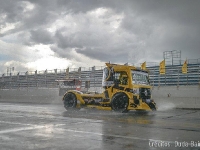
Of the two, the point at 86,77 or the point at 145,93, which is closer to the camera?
the point at 145,93

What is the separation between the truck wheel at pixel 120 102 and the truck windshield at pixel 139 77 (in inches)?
41.9

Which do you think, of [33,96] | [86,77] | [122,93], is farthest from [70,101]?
[86,77]

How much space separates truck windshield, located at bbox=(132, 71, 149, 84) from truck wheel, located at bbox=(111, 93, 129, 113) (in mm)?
1065

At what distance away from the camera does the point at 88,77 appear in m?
31.9

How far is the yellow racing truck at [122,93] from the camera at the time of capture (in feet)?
44.4

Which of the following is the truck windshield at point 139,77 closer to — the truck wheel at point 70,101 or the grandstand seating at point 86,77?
the truck wheel at point 70,101

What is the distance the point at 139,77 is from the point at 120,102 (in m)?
1.89

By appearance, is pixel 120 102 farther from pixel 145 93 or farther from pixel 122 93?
pixel 145 93

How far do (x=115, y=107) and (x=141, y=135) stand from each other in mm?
7069

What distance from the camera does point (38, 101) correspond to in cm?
2722

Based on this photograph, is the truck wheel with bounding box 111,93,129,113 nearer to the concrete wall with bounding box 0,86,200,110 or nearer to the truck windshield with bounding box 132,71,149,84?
the truck windshield with bounding box 132,71,149,84

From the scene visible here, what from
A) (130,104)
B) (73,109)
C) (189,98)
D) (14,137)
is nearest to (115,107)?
(130,104)

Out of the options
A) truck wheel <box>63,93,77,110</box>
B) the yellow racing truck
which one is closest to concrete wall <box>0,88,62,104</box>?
truck wheel <box>63,93,77,110</box>

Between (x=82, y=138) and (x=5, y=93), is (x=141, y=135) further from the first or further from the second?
(x=5, y=93)
